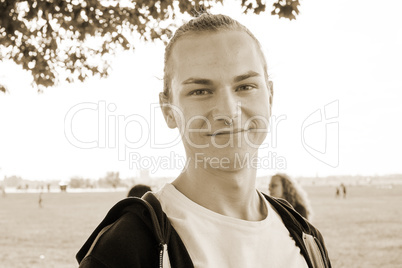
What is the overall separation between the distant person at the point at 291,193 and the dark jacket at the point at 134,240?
16.3 feet

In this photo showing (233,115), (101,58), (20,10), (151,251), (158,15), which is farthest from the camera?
(101,58)

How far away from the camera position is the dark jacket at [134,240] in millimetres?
1233

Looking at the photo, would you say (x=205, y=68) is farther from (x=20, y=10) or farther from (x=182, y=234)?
(x=20, y=10)

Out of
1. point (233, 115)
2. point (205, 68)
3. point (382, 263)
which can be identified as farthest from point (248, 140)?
point (382, 263)

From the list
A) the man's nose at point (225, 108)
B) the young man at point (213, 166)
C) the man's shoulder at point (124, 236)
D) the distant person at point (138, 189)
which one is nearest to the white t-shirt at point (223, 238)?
the young man at point (213, 166)

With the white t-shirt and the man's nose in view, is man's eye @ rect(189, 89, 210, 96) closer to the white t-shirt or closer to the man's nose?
the man's nose

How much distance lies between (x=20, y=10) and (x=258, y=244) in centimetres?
473

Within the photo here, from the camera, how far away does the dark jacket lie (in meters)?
1.23

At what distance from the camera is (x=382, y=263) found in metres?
10.6

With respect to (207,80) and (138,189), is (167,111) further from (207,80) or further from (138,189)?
(138,189)

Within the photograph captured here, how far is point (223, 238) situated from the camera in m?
1.48

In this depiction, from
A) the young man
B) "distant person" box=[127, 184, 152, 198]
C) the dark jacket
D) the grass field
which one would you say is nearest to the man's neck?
the young man

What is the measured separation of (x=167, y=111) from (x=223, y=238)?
53 centimetres

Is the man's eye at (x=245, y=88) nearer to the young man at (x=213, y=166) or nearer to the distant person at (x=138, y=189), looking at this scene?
the young man at (x=213, y=166)
